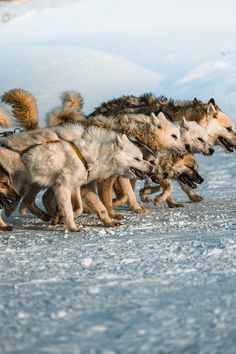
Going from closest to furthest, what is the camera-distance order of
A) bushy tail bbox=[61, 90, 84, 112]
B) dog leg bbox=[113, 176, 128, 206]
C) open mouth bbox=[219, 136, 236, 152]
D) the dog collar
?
1. the dog collar
2. dog leg bbox=[113, 176, 128, 206]
3. bushy tail bbox=[61, 90, 84, 112]
4. open mouth bbox=[219, 136, 236, 152]

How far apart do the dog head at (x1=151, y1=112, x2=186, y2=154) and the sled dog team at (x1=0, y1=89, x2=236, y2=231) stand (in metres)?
0.01

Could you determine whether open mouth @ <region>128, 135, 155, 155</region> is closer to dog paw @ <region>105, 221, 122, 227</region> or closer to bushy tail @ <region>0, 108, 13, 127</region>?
dog paw @ <region>105, 221, 122, 227</region>

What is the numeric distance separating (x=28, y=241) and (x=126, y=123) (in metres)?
2.71

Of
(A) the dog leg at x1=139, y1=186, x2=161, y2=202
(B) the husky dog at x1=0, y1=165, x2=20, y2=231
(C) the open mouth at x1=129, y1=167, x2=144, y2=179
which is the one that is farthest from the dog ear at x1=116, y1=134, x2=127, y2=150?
(A) the dog leg at x1=139, y1=186, x2=161, y2=202

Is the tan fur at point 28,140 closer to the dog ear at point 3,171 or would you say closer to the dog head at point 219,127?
the dog ear at point 3,171

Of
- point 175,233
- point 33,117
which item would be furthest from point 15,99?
point 175,233

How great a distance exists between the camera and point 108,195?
9695mm

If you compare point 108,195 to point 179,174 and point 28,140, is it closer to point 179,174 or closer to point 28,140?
point 28,140

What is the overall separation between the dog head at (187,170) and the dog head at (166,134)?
19.7 inches

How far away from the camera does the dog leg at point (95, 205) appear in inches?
349

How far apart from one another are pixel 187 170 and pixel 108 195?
63.4 inches

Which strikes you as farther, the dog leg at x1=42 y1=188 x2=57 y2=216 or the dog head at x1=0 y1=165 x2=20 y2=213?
the dog leg at x1=42 y1=188 x2=57 y2=216

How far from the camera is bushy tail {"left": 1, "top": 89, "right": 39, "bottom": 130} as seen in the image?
9.83 meters

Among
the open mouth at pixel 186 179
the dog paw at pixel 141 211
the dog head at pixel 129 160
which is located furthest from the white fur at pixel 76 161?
the open mouth at pixel 186 179
